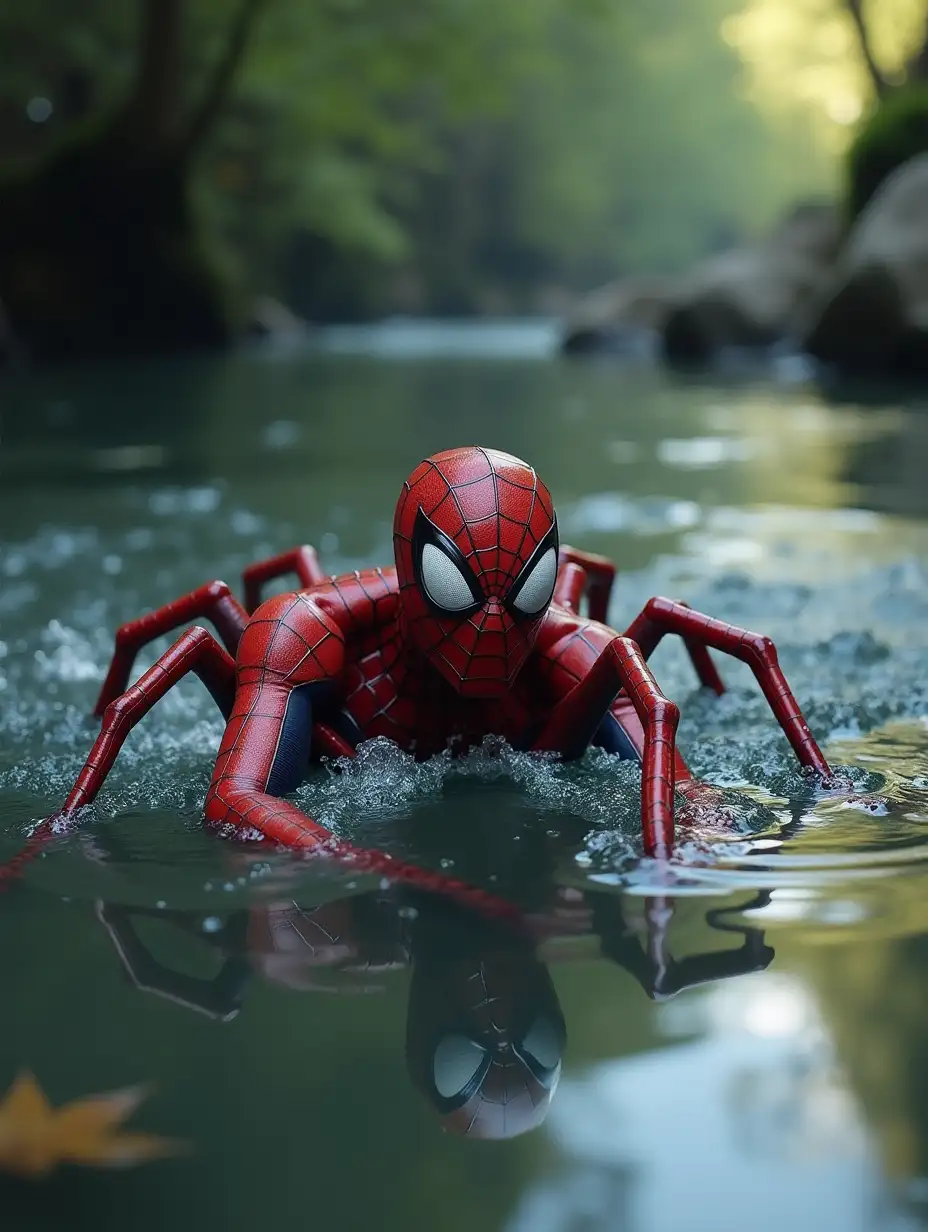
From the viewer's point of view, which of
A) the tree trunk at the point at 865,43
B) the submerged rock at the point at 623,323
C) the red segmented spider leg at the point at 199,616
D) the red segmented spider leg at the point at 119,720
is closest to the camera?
the red segmented spider leg at the point at 119,720

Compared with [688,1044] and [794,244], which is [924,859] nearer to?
[688,1044]

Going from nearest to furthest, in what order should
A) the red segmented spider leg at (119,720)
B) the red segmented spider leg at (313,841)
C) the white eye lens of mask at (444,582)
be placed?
1. the red segmented spider leg at (313,841)
2. the white eye lens of mask at (444,582)
3. the red segmented spider leg at (119,720)

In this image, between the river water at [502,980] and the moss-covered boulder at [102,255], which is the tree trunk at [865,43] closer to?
the moss-covered boulder at [102,255]

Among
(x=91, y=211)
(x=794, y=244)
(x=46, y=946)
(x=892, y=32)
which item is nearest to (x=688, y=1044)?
(x=46, y=946)

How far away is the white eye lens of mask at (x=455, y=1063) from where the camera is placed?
6.59ft

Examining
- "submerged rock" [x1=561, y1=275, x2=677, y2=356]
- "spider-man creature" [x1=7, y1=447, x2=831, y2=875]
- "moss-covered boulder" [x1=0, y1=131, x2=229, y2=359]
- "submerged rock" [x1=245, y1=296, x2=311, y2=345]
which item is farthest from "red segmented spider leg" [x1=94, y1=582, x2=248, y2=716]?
"submerged rock" [x1=245, y1=296, x2=311, y2=345]

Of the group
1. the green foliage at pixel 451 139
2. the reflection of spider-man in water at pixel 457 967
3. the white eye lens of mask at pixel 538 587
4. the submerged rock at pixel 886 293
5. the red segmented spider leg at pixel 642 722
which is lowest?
the reflection of spider-man in water at pixel 457 967

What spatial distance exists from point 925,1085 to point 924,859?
812 mm

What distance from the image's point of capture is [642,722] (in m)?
2.74

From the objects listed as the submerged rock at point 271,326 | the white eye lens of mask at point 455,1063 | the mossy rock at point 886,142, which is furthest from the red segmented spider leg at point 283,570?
the submerged rock at point 271,326

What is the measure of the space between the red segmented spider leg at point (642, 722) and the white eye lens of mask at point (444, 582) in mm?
317

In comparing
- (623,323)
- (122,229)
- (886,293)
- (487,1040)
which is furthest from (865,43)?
(487,1040)

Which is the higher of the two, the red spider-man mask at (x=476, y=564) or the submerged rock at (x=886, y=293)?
the submerged rock at (x=886, y=293)

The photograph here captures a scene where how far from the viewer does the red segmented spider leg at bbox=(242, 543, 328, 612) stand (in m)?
3.75
